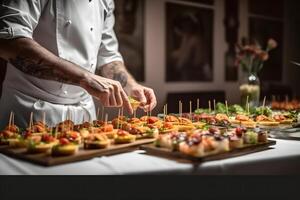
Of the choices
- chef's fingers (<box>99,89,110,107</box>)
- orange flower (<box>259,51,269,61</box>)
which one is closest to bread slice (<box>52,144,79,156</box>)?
chef's fingers (<box>99,89,110,107</box>)

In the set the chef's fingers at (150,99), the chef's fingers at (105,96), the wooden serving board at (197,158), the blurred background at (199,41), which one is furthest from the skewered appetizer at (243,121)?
the blurred background at (199,41)

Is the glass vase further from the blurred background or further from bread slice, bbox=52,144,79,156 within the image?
bread slice, bbox=52,144,79,156

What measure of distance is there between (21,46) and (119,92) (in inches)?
26.3

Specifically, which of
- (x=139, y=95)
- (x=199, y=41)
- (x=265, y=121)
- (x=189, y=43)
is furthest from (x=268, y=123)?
(x=199, y=41)

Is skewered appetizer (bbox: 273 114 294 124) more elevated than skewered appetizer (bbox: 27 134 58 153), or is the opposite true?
skewered appetizer (bbox: 273 114 294 124)

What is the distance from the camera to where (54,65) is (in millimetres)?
2508

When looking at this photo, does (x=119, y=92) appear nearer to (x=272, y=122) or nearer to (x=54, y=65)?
(x=54, y=65)

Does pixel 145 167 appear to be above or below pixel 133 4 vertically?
below

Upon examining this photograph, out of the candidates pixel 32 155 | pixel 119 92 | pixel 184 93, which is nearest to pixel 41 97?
pixel 119 92

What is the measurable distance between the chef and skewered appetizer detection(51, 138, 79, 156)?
21.5 inches

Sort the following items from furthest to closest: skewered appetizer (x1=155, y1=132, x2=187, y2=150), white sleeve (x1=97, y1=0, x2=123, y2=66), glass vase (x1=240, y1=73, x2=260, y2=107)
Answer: glass vase (x1=240, y1=73, x2=260, y2=107), white sleeve (x1=97, y1=0, x2=123, y2=66), skewered appetizer (x1=155, y1=132, x2=187, y2=150)

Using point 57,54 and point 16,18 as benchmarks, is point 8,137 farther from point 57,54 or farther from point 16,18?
point 57,54

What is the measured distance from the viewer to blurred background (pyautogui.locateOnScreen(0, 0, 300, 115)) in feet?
22.1

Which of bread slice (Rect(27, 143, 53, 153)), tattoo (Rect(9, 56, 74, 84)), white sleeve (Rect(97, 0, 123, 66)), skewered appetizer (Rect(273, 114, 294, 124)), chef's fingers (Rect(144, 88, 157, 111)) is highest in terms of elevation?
white sleeve (Rect(97, 0, 123, 66))
